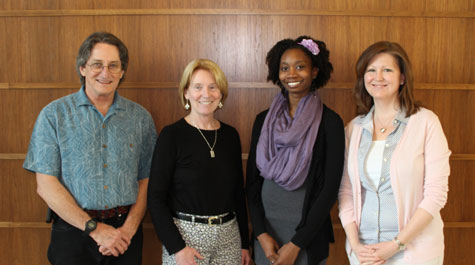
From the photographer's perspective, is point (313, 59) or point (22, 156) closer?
point (313, 59)

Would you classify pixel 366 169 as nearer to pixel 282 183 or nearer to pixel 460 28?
pixel 282 183

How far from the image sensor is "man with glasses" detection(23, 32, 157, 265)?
176cm

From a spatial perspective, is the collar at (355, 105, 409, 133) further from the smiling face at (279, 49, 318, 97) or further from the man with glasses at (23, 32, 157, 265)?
the man with glasses at (23, 32, 157, 265)

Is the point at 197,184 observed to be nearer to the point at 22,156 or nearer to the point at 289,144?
the point at 289,144

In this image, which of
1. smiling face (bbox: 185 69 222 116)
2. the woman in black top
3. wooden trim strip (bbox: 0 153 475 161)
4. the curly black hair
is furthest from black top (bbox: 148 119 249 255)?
wooden trim strip (bbox: 0 153 475 161)

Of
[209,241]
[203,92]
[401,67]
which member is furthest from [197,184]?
[401,67]

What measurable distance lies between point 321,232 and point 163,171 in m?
0.85

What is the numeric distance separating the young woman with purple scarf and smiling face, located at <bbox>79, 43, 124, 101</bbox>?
2.75ft

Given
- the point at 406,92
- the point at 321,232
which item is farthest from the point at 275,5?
the point at 321,232

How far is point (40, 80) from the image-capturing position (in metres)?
2.63

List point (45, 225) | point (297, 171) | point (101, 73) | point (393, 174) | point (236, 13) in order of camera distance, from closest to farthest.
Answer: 1. point (393, 174)
2. point (297, 171)
3. point (101, 73)
4. point (236, 13)
5. point (45, 225)

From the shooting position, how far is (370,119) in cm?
180

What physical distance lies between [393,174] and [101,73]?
1.51 meters

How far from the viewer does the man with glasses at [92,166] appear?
1.76m
